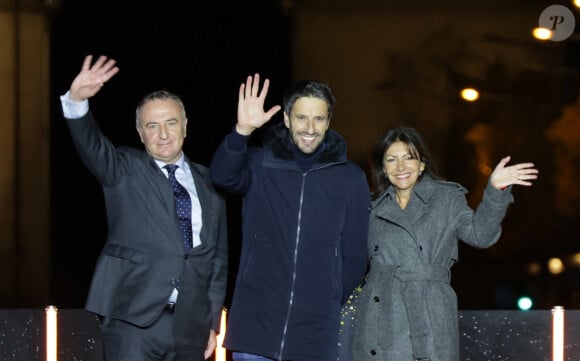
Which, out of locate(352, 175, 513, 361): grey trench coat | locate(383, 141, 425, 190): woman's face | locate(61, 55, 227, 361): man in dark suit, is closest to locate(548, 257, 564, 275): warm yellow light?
locate(352, 175, 513, 361): grey trench coat

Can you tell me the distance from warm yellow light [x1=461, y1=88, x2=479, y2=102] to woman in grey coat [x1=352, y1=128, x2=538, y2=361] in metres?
1.31

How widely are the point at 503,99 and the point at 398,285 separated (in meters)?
1.72

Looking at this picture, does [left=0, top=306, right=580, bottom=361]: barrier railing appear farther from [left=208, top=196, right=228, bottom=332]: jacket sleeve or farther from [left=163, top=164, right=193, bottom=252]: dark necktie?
[left=163, top=164, right=193, bottom=252]: dark necktie

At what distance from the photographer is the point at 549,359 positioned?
581 centimetres

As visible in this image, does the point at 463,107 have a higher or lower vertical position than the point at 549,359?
higher

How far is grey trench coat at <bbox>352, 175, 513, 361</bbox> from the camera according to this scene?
441cm

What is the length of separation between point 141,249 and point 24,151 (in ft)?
5.67

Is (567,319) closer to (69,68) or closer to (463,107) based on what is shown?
(463,107)

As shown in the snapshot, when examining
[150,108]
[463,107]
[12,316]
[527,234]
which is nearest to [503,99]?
[463,107]

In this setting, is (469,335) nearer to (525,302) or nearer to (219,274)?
(525,302)

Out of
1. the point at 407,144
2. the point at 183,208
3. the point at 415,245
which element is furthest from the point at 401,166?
the point at 183,208

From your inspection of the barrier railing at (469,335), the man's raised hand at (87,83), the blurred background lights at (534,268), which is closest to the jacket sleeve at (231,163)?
the man's raised hand at (87,83)

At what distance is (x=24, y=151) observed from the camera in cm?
581

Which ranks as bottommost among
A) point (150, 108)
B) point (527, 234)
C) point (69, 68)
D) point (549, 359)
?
point (549, 359)
